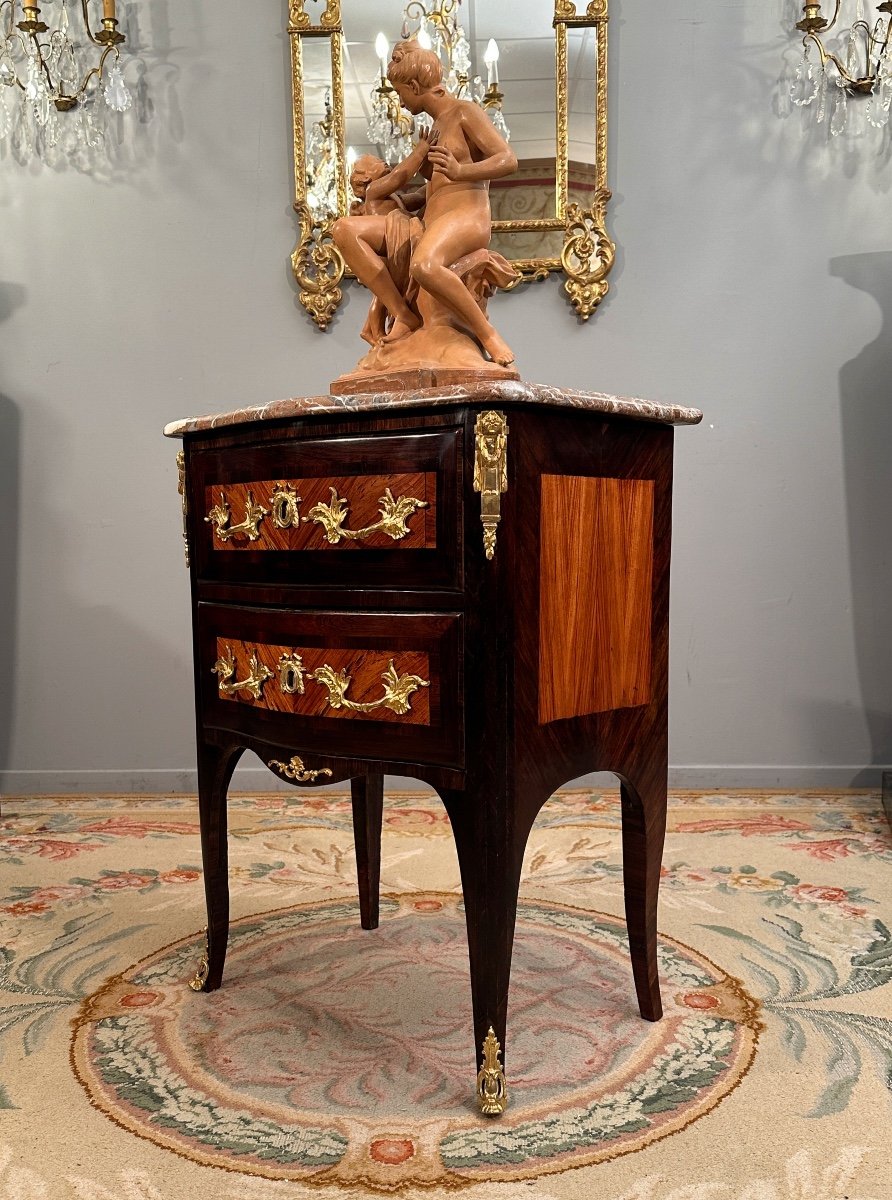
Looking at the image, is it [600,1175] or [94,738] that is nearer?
[600,1175]

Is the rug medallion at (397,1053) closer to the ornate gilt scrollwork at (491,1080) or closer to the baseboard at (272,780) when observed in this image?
the ornate gilt scrollwork at (491,1080)

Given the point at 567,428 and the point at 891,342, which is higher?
the point at 891,342

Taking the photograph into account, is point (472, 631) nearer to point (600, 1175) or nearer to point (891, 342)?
point (600, 1175)

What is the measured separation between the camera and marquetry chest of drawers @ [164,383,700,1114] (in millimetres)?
1463

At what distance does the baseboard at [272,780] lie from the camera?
3387 millimetres

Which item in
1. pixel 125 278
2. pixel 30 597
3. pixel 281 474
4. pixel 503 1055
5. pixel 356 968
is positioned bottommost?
pixel 356 968

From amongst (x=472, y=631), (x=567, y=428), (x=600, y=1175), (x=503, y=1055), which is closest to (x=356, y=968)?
(x=503, y=1055)

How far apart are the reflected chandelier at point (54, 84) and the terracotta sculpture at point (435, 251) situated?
1853 millimetres

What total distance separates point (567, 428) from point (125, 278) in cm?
236

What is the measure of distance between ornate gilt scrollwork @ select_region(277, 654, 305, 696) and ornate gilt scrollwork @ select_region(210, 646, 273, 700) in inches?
1.8

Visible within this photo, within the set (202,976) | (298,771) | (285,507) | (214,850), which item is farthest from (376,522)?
(202,976)

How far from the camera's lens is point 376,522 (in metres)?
1.53

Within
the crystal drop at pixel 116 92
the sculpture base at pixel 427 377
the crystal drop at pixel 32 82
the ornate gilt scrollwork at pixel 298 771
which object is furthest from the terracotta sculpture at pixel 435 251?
the crystal drop at pixel 32 82

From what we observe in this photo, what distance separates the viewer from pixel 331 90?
3252mm
